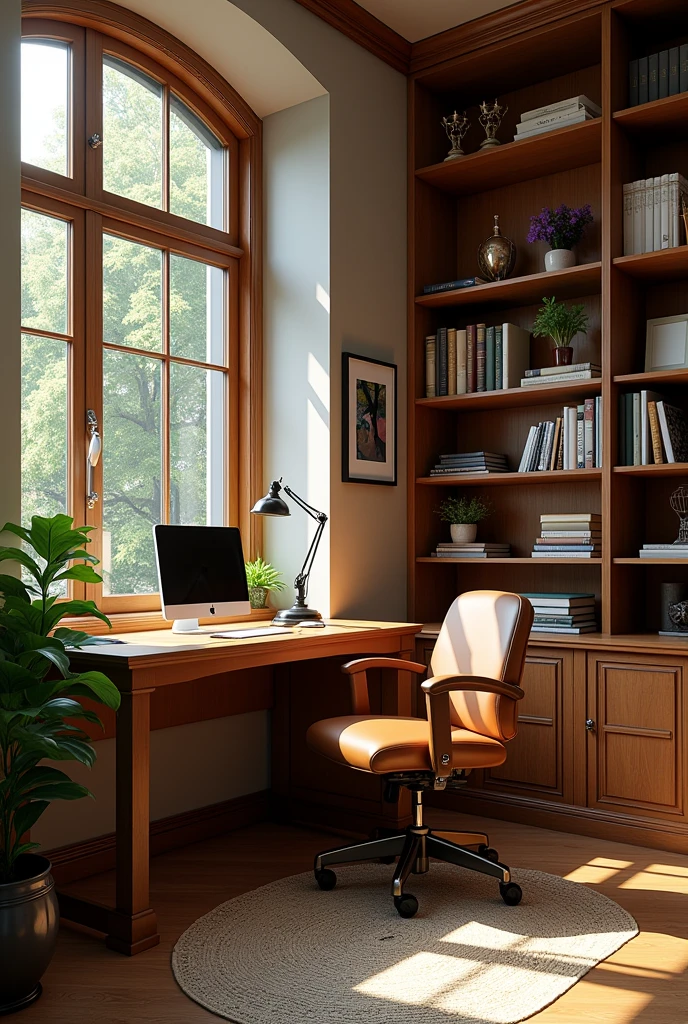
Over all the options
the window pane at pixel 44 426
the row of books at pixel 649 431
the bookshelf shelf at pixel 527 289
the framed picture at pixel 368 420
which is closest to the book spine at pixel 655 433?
the row of books at pixel 649 431

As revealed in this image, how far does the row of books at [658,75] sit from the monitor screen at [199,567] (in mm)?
2371

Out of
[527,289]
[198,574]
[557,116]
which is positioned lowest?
[198,574]

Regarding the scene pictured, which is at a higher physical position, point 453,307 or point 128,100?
point 128,100

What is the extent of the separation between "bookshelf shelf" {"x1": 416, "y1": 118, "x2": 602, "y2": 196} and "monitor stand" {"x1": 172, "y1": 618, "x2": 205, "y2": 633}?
2.30m

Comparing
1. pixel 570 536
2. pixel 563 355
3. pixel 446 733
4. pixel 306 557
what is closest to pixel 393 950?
pixel 446 733

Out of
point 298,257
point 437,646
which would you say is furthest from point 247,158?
point 437,646

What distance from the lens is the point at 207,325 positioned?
386cm

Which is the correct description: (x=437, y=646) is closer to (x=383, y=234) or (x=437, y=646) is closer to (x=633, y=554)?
(x=633, y=554)

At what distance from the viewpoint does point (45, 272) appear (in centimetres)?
317

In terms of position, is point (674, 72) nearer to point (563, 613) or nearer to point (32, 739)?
point (563, 613)

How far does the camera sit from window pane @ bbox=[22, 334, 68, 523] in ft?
10.2

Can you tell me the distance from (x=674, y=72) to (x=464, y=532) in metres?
2.03

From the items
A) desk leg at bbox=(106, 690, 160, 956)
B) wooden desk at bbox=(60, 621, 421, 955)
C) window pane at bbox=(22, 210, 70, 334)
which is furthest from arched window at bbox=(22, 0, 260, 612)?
desk leg at bbox=(106, 690, 160, 956)

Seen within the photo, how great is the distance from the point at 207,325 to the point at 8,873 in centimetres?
230
